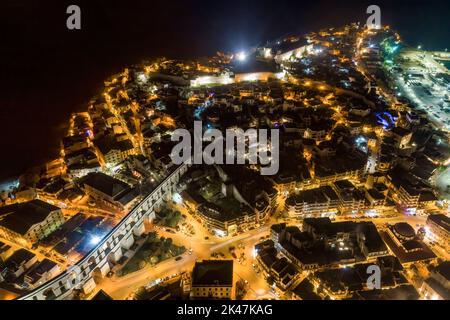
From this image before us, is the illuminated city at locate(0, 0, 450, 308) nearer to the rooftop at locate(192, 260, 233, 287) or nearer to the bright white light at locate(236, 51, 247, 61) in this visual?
the rooftop at locate(192, 260, 233, 287)

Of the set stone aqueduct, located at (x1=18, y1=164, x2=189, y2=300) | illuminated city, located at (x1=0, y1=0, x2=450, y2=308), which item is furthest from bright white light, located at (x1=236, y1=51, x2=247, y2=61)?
stone aqueduct, located at (x1=18, y1=164, x2=189, y2=300)

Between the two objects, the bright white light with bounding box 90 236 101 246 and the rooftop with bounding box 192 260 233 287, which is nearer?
the rooftop with bounding box 192 260 233 287

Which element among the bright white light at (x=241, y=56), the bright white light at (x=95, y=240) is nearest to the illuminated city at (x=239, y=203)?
the bright white light at (x=95, y=240)

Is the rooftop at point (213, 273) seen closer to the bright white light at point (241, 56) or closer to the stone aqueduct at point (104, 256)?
the stone aqueduct at point (104, 256)
